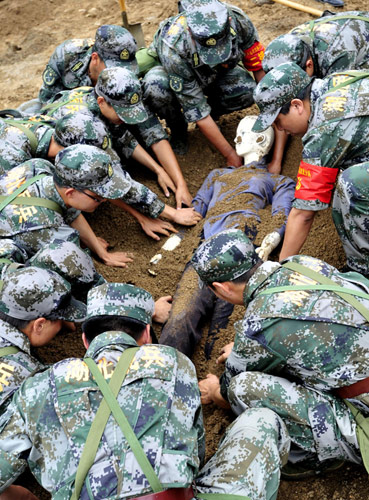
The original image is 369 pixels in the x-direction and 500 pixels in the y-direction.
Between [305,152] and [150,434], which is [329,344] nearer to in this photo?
[150,434]

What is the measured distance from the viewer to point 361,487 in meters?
3.39

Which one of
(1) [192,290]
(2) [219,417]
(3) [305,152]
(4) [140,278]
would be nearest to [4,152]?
(4) [140,278]

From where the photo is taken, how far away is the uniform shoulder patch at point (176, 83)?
582 cm

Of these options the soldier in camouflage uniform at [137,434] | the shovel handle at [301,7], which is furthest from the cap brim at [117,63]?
the shovel handle at [301,7]

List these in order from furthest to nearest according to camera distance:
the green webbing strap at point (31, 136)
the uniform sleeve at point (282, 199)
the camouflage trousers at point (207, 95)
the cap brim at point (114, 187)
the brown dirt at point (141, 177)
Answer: the camouflage trousers at point (207, 95)
the green webbing strap at point (31, 136)
the uniform sleeve at point (282, 199)
the cap brim at point (114, 187)
the brown dirt at point (141, 177)

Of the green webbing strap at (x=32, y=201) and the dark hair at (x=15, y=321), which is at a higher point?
the green webbing strap at (x=32, y=201)

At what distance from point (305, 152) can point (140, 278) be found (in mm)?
1697

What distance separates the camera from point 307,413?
3.25 m

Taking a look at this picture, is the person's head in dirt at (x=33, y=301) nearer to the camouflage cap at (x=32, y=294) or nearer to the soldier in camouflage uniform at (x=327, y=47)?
the camouflage cap at (x=32, y=294)

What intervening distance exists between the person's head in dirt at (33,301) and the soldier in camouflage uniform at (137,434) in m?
0.73

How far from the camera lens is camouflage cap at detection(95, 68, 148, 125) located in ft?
17.1

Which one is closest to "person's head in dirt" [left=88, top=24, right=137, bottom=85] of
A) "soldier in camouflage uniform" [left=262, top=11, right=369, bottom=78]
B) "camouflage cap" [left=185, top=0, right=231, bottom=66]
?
"camouflage cap" [left=185, top=0, right=231, bottom=66]

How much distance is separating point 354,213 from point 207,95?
2885mm

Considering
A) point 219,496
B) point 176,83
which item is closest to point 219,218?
point 176,83
